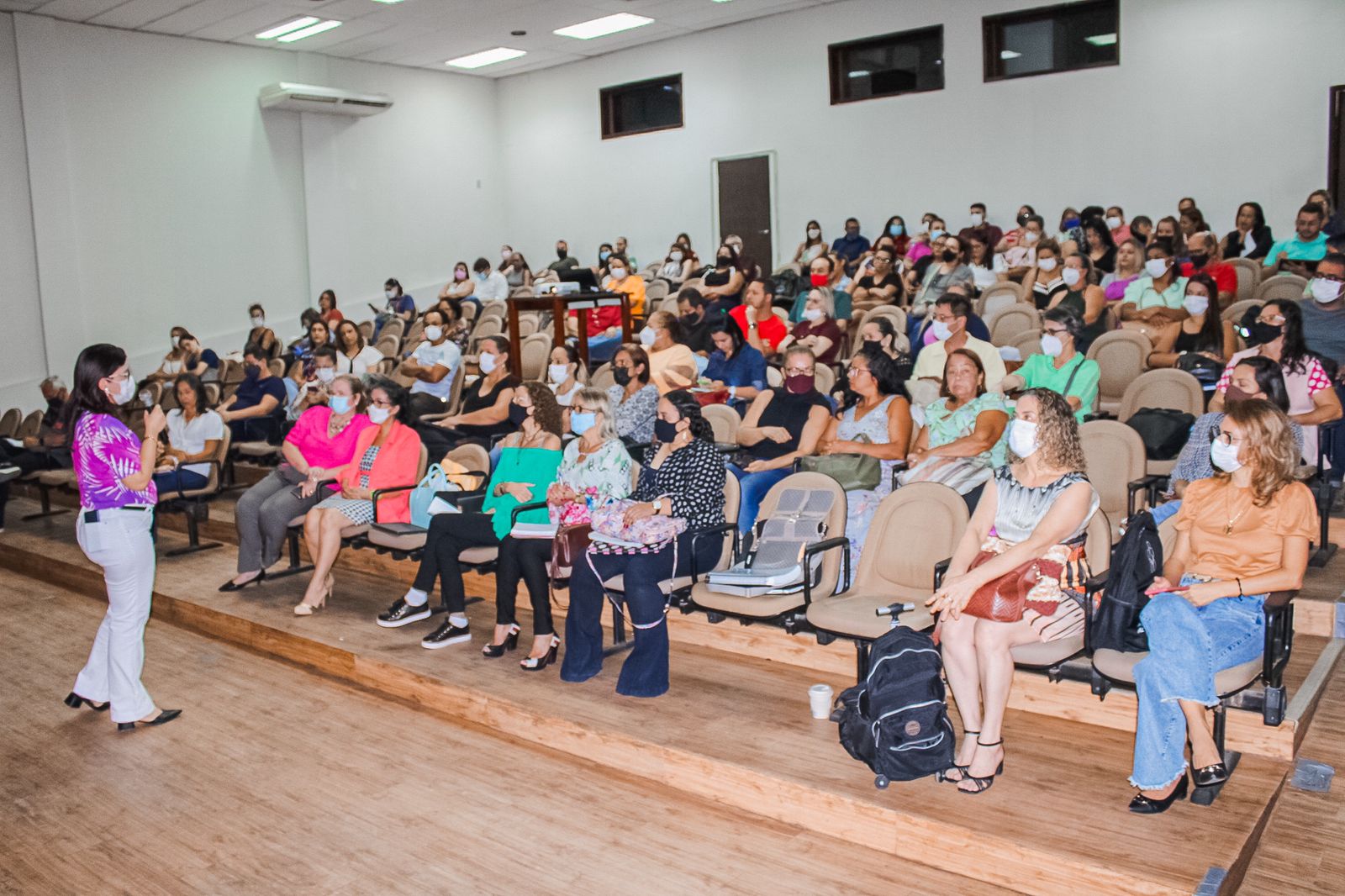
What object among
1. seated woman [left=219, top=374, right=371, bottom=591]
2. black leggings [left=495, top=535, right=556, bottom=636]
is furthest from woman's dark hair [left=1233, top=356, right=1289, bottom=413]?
seated woman [left=219, top=374, right=371, bottom=591]

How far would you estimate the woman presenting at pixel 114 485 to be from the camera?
430 cm

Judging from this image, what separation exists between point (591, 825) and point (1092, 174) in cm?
982

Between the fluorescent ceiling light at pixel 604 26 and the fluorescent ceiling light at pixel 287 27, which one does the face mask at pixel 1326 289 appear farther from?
the fluorescent ceiling light at pixel 287 27

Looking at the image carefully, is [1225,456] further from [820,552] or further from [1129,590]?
[820,552]

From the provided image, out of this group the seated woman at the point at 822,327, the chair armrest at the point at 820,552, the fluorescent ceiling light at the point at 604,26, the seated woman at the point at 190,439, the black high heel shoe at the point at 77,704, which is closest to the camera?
the chair armrest at the point at 820,552

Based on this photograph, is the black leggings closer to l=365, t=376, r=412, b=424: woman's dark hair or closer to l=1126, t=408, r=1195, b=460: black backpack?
l=365, t=376, r=412, b=424: woman's dark hair

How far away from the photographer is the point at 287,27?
1312 centimetres

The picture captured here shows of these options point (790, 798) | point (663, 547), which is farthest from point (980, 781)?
point (663, 547)

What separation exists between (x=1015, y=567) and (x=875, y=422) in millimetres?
1874

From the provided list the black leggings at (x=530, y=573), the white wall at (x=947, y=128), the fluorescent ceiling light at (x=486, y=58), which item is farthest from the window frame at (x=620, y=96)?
the black leggings at (x=530, y=573)

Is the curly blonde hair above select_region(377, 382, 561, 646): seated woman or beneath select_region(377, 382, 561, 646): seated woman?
above

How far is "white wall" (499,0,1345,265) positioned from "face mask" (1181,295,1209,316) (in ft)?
15.8

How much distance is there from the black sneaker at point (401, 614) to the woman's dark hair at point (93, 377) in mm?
1754

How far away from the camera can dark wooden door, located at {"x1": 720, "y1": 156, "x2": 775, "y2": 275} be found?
46.0ft
